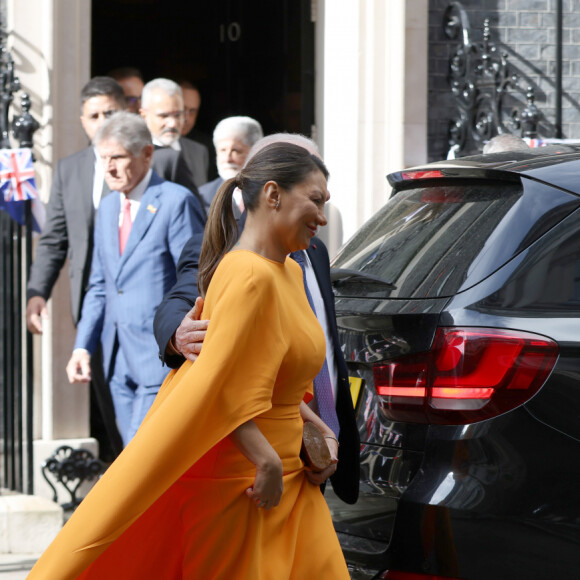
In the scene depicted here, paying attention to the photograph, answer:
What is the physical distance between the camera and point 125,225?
5590mm

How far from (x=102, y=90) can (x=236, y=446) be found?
4.12m

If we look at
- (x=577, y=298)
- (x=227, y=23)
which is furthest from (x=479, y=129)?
(x=577, y=298)

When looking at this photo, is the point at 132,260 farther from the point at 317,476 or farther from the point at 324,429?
the point at 317,476

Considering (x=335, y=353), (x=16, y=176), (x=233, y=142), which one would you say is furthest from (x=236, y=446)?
(x=16, y=176)

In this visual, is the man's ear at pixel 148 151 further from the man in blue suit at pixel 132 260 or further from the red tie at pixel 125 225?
the red tie at pixel 125 225

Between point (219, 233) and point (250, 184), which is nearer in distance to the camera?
point (250, 184)

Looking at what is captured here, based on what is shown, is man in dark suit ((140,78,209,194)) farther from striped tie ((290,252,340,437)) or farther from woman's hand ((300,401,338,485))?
woman's hand ((300,401,338,485))

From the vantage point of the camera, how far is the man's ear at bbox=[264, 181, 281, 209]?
115 inches

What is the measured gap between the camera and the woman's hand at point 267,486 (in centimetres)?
283

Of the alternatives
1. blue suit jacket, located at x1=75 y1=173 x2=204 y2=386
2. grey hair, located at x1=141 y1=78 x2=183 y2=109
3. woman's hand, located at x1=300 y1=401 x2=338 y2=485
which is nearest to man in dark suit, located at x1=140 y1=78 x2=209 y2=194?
grey hair, located at x1=141 y1=78 x2=183 y2=109

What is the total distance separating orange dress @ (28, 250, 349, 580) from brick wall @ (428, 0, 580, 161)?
5696 millimetres

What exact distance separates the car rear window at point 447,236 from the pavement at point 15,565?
2574 mm

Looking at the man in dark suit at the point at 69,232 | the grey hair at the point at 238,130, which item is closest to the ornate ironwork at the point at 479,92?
the grey hair at the point at 238,130

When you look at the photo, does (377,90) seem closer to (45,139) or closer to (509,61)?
(509,61)
